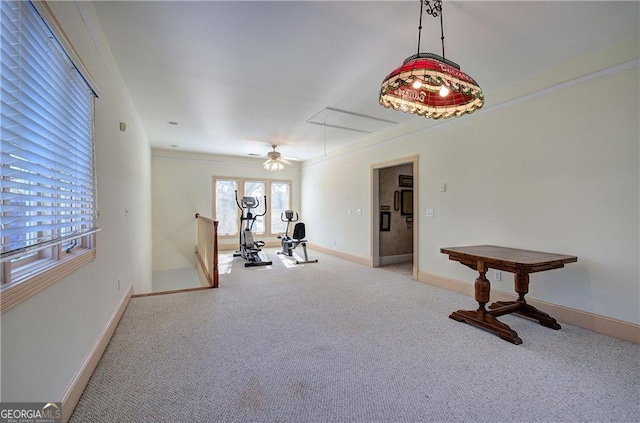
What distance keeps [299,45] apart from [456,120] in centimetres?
261

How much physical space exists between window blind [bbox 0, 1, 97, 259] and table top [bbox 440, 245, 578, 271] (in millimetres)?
3253

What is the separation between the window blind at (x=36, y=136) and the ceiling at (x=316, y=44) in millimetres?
946

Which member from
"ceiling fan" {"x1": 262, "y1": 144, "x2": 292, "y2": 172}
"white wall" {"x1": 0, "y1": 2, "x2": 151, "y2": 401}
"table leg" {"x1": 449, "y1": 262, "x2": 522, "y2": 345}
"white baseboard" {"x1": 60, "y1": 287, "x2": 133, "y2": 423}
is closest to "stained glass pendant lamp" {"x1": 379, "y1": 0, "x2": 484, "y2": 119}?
"table leg" {"x1": 449, "y1": 262, "x2": 522, "y2": 345}

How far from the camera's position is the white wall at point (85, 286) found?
1.22 metres

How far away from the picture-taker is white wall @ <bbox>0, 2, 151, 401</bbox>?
1221 millimetres

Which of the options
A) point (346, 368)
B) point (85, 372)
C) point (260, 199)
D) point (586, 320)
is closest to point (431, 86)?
point (346, 368)

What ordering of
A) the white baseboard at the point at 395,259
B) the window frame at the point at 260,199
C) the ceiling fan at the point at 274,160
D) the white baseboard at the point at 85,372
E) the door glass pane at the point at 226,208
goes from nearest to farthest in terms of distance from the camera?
1. the white baseboard at the point at 85,372
2. the white baseboard at the point at 395,259
3. the ceiling fan at the point at 274,160
4. the window frame at the point at 260,199
5. the door glass pane at the point at 226,208

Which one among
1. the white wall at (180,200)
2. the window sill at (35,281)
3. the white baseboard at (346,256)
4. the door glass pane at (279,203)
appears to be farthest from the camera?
the door glass pane at (279,203)

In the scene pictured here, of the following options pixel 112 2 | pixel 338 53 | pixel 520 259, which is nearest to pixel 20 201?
pixel 112 2

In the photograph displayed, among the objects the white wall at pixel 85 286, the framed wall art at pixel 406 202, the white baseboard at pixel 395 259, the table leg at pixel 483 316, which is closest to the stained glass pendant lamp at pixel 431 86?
the table leg at pixel 483 316

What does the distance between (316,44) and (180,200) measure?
20.4ft
